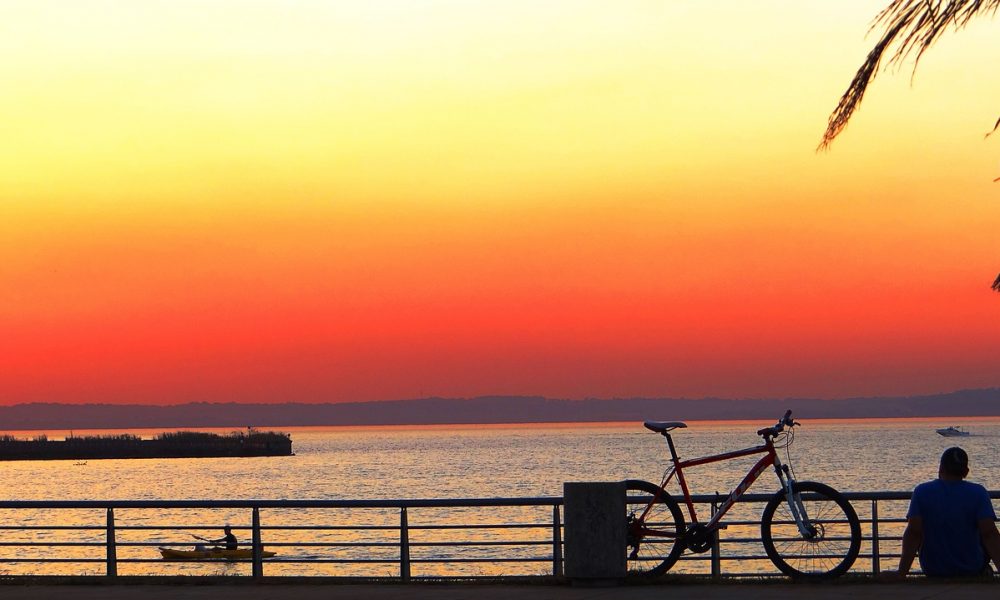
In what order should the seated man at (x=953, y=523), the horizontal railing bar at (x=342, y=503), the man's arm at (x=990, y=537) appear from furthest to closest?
the horizontal railing bar at (x=342, y=503), the seated man at (x=953, y=523), the man's arm at (x=990, y=537)

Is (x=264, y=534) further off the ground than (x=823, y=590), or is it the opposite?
(x=823, y=590)

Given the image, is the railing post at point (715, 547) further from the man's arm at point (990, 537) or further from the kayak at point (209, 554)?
the kayak at point (209, 554)

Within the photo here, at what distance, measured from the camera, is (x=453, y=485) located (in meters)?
124

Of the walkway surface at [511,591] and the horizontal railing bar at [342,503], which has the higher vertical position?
the horizontal railing bar at [342,503]

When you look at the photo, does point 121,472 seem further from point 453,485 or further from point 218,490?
point 453,485

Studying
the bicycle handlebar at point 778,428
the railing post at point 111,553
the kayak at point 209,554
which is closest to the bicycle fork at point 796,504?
the bicycle handlebar at point 778,428

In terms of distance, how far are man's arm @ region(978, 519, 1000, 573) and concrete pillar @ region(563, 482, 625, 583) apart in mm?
3354

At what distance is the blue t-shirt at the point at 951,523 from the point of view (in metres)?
12.1

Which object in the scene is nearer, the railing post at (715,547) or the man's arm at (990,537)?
the man's arm at (990,537)

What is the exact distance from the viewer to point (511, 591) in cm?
1308

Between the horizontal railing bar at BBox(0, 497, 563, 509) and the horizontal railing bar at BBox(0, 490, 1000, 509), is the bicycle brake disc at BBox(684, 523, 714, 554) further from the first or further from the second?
the horizontal railing bar at BBox(0, 497, 563, 509)

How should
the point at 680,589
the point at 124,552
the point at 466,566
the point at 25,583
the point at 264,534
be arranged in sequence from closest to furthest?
the point at 680,589, the point at 25,583, the point at 466,566, the point at 124,552, the point at 264,534

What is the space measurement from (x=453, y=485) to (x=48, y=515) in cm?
4390

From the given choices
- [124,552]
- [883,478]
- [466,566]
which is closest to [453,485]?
[883,478]
